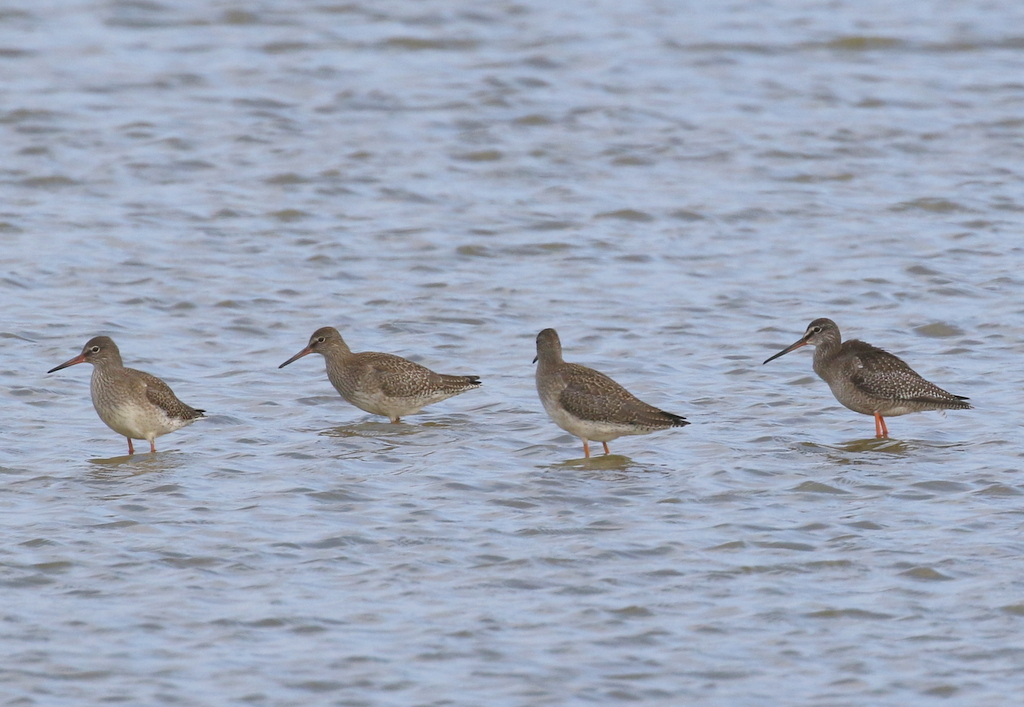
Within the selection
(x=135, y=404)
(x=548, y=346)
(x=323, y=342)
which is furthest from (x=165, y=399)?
(x=548, y=346)

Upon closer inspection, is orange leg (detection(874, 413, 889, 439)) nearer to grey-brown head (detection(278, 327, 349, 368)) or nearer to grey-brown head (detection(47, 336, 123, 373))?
grey-brown head (detection(278, 327, 349, 368))

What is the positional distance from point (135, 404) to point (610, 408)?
10.2 ft

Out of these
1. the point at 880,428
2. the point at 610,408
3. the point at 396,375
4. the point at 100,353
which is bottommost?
the point at 880,428

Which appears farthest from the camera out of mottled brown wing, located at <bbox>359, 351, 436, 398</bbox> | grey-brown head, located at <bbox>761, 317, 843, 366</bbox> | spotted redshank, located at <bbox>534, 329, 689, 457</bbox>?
grey-brown head, located at <bbox>761, 317, 843, 366</bbox>

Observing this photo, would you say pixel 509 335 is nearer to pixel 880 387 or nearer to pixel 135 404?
pixel 880 387

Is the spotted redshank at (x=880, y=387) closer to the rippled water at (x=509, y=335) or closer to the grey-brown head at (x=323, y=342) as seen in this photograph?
the rippled water at (x=509, y=335)

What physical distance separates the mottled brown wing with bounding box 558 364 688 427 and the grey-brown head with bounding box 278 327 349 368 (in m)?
2.22

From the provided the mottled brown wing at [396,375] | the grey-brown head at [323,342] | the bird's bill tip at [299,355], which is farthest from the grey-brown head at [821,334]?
the bird's bill tip at [299,355]

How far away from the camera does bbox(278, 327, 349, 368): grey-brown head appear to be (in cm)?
1257

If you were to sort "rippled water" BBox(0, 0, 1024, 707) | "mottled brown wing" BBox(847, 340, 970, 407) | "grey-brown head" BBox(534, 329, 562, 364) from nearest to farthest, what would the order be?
"rippled water" BBox(0, 0, 1024, 707)
"mottled brown wing" BBox(847, 340, 970, 407)
"grey-brown head" BBox(534, 329, 562, 364)

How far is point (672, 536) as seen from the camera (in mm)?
9297

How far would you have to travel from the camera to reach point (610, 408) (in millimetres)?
10984

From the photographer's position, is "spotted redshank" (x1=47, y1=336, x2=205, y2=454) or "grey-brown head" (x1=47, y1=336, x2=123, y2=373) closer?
"spotted redshank" (x1=47, y1=336, x2=205, y2=454)

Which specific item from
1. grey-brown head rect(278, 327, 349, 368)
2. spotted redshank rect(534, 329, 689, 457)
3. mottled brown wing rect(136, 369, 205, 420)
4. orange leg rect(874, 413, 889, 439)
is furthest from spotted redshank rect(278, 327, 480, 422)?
orange leg rect(874, 413, 889, 439)
